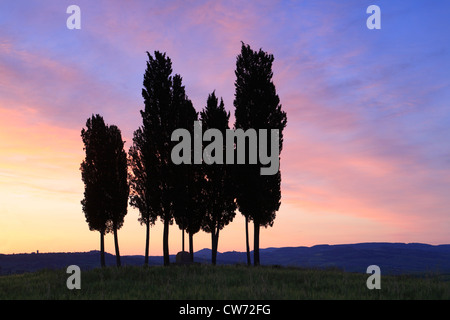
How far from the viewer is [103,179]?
4725 cm

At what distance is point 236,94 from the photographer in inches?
1640

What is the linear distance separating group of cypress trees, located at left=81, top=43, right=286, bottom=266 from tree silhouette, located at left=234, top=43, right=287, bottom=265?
97mm

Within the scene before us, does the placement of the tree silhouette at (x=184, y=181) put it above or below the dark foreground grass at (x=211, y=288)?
above

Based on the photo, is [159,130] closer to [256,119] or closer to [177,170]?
[177,170]

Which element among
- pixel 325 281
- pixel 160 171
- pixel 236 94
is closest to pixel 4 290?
pixel 325 281

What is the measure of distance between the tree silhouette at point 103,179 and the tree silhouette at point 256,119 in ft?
53.6

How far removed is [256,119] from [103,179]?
20438 mm

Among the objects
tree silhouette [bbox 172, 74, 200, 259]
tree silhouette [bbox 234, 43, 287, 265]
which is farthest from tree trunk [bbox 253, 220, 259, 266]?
tree silhouette [bbox 172, 74, 200, 259]

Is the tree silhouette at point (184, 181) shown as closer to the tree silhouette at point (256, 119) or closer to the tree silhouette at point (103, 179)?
the tree silhouette at point (256, 119)
